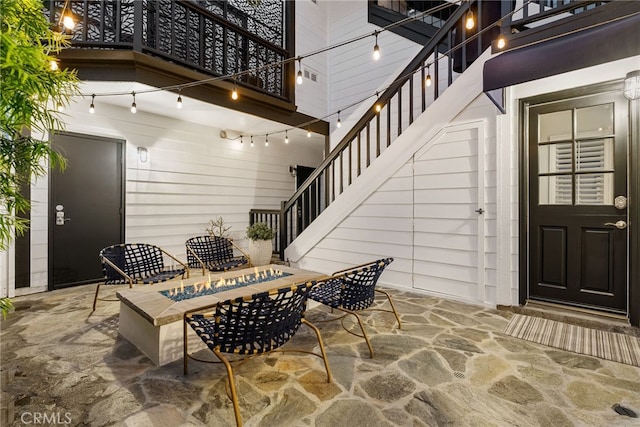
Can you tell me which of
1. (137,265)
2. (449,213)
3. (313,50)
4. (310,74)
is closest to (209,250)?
(137,265)

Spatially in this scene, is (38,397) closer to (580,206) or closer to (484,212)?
(484,212)

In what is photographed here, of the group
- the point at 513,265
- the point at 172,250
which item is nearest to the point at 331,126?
the point at 172,250

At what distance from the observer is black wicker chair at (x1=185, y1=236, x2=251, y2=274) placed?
14.1 ft

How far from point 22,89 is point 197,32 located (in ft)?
12.6

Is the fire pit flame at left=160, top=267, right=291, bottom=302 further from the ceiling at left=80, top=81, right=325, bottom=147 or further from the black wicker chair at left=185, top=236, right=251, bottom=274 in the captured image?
the ceiling at left=80, top=81, right=325, bottom=147

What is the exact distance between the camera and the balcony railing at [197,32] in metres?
3.75

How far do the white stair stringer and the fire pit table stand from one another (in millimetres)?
1646

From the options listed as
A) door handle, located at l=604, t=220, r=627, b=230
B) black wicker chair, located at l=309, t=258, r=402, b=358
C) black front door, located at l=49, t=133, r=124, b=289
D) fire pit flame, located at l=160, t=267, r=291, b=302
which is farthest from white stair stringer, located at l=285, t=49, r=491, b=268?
black front door, located at l=49, t=133, r=124, b=289

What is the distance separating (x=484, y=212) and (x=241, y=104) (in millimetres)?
3834

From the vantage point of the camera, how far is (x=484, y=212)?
3.48 m

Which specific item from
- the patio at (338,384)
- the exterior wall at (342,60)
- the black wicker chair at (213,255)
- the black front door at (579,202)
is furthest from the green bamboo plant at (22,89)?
the exterior wall at (342,60)

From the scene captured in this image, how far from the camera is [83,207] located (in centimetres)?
445

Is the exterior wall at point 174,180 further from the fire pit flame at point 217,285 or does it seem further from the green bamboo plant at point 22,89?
the green bamboo plant at point 22,89

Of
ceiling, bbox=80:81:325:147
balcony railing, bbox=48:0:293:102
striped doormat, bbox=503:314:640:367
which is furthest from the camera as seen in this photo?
ceiling, bbox=80:81:325:147
